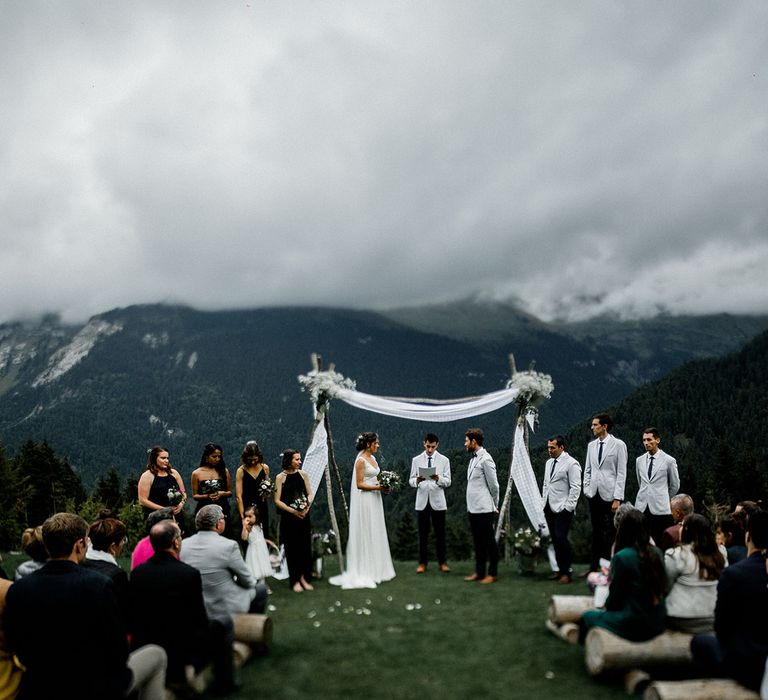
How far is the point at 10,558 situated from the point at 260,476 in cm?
972

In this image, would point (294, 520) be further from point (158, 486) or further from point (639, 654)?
point (639, 654)

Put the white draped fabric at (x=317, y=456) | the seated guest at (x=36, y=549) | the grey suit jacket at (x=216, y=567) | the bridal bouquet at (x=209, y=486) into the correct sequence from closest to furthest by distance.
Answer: the seated guest at (x=36, y=549), the grey suit jacket at (x=216, y=567), the bridal bouquet at (x=209, y=486), the white draped fabric at (x=317, y=456)

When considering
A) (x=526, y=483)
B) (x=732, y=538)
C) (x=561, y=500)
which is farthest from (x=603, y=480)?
(x=732, y=538)

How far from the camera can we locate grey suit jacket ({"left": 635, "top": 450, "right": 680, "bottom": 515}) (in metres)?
9.71

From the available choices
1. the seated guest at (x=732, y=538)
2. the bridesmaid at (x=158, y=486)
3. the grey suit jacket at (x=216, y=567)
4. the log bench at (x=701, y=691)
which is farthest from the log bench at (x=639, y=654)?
the bridesmaid at (x=158, y=486)

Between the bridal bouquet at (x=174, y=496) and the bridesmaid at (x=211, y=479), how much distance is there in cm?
20

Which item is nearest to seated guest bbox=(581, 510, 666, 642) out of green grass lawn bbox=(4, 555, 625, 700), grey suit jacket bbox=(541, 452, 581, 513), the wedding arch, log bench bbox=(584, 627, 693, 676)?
log bench bbox=(584, 627, 693, 676)

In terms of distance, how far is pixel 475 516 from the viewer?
10391mm

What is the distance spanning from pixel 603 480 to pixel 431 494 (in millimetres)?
2999

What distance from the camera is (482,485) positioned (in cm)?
1040

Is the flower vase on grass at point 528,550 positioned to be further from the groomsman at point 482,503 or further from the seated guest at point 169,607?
the seated guest at point 169,607

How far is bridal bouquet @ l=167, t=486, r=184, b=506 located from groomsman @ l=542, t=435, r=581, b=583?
563 cm

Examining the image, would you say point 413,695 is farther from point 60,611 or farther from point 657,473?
point 657,473

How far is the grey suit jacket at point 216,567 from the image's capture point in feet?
20.0
